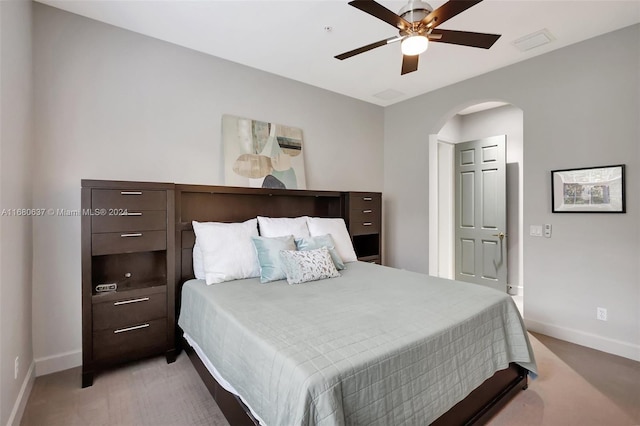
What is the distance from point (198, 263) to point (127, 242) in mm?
548

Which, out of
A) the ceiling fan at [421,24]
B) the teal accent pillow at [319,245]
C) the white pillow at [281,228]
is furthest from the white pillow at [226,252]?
the ceiling fan at [421,24]

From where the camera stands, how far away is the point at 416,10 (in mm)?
1912

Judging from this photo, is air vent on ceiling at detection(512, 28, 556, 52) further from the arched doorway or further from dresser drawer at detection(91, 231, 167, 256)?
dresser drawer at detection(91, 231, 167, 256)

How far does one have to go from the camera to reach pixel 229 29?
8.75 ft

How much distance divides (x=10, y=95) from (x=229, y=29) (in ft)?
5.23

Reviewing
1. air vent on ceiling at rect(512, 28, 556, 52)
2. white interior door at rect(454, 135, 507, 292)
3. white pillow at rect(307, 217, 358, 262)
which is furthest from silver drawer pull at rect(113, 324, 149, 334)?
white interior door at rect(454, 135, 507, 292)

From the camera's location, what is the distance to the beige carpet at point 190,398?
6.10 feet

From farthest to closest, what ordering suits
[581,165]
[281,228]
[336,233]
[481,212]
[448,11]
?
[481,212] → [336,233] → [281,228] → [581,165] → [448,11]

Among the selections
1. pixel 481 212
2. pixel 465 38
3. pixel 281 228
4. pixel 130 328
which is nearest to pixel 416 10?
pixel 465 38

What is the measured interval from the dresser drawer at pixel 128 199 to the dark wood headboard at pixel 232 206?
27cm

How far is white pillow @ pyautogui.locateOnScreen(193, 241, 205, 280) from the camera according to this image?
8.60 feet

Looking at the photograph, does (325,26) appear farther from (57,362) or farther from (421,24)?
(57,362)

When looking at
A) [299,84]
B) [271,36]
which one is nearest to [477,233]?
[299,84]

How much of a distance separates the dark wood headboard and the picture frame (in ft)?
7.16
